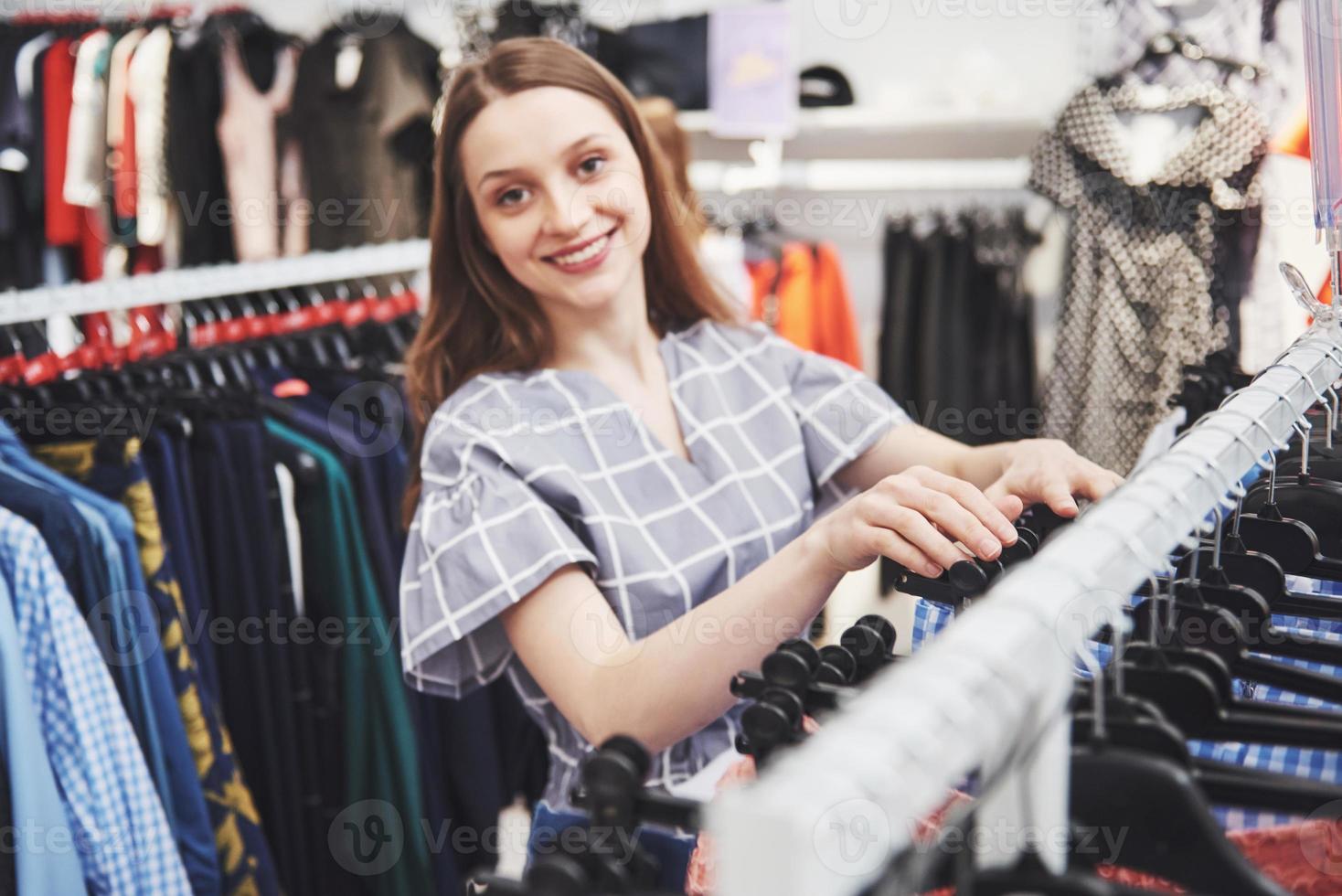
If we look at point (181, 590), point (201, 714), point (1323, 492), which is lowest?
point (201, 714)

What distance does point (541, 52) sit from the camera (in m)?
1.30

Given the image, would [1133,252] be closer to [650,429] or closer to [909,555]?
[650,429]

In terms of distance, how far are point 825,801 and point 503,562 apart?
0.73 metres

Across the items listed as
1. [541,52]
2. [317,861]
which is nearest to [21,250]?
[317,861]

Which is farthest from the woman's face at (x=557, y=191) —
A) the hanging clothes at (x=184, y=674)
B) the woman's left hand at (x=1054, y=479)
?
the hanging clothes at (x=184, y=674)

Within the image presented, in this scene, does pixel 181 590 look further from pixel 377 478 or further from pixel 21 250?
pixel 21 250

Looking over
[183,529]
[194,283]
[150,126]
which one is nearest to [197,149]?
[150,126]

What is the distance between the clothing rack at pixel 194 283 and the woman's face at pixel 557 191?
0.81 metres

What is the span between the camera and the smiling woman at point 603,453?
99cm

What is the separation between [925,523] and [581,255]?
62 centimetres

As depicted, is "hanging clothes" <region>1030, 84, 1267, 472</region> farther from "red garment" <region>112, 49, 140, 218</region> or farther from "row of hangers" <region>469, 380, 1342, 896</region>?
"red garment" <region>112, 49, 140, 218</region>

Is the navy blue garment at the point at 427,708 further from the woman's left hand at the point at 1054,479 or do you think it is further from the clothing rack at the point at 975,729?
the clothing rack at the point at 975,729

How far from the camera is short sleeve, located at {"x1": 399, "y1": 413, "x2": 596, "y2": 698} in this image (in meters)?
1.09

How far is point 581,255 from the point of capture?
4.26 ft
